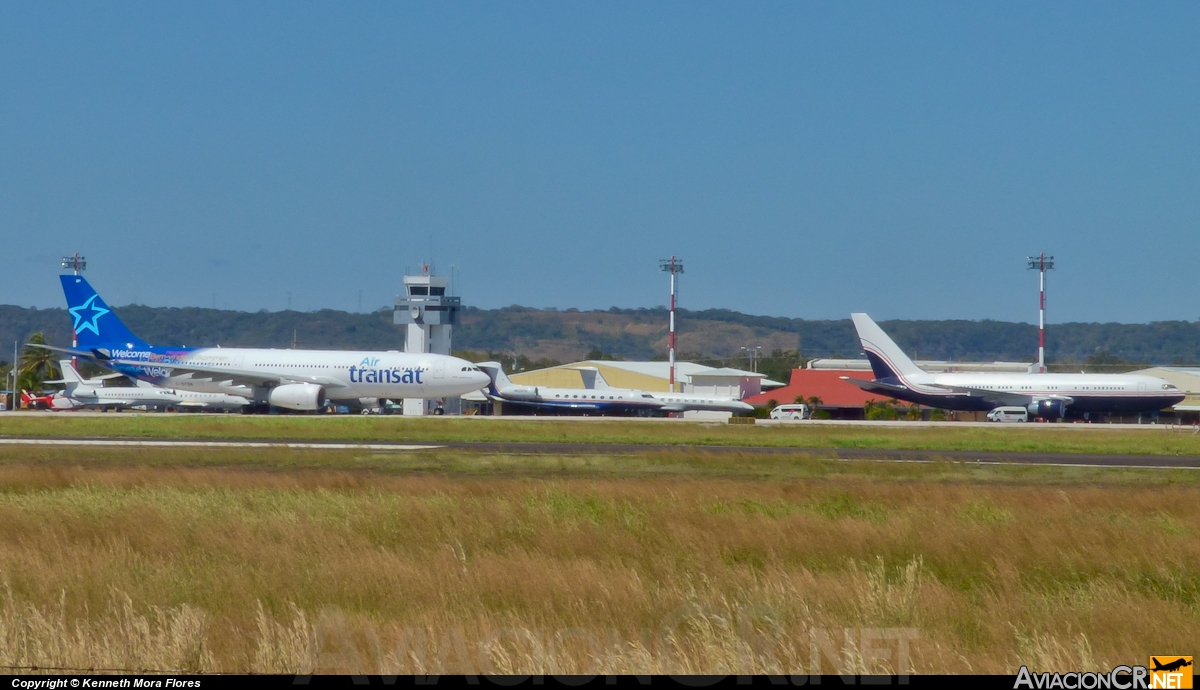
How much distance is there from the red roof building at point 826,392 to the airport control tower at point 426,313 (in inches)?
1096

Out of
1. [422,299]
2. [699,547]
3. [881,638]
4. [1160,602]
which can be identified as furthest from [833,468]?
[422,299]

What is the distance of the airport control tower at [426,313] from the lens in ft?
305

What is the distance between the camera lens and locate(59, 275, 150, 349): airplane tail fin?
226ft

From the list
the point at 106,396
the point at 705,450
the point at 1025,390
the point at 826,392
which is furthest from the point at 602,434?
the point at 826,392

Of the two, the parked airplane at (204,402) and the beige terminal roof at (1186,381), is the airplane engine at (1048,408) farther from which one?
the parked airplane at (204,402)

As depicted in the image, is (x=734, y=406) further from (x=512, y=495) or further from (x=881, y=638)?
(x=881, y=638)

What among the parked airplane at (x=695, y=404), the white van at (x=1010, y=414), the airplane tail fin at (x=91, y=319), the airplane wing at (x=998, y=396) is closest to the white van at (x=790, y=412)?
the parked airplane at (x=695, y=404)

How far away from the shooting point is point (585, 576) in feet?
35.2

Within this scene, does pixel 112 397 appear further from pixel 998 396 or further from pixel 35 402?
pixel 998 396

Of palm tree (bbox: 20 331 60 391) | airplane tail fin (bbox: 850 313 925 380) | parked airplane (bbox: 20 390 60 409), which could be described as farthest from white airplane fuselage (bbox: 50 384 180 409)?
airplane tail fin (bbox: 850 313 925 380)

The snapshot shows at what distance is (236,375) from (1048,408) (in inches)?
1917

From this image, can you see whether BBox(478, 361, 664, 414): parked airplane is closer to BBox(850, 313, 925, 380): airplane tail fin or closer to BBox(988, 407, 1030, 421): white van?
BBox(850, 313, 925, 380): airplane tail fin

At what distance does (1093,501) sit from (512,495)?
943 cm

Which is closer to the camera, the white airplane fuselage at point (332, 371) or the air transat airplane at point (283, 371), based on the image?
the air transat airplane at point (283, 371)
